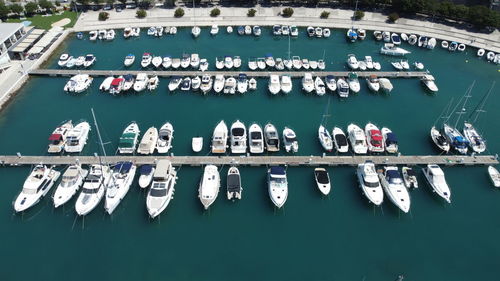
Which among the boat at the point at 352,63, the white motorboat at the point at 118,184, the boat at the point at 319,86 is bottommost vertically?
the white motorboat at the point at 118,184

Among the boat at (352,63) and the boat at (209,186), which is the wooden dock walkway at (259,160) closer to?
the boat at (209,186)

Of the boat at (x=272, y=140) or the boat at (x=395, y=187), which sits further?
the boat at (x=272, y=140)

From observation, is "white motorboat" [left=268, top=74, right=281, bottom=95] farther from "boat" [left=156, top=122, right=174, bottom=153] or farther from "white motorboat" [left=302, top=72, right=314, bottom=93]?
"boat" [left=156, top=122, right=174, bottom=153]

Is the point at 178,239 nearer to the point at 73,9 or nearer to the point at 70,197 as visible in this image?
the point at 70,197

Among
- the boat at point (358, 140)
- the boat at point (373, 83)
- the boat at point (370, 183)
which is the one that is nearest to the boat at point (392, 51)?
the boat at point (373, 83)

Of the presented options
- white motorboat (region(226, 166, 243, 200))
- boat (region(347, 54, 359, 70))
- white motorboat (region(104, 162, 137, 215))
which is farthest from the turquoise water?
boat (region(347, 54, 359, 70))

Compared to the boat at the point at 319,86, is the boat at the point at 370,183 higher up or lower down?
lower down

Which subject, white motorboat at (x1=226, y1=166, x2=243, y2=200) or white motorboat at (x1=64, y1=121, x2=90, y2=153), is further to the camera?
white motorboat at (x1=64, y1=121, x2=90, y2=153)

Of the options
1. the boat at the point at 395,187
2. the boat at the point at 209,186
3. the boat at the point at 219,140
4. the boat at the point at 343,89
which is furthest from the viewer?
the boat at the point at 343,89
